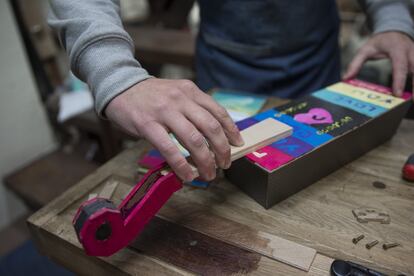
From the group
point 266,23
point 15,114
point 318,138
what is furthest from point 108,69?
point 15,114

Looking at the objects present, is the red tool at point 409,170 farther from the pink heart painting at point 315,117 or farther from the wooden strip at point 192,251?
the wooden strip at point 192,251

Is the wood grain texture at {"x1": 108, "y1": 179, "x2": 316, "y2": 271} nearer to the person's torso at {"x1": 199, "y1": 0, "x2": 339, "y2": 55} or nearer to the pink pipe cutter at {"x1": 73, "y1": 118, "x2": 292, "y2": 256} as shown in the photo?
the pink pipe cutter at {"x1": 73, "y1": 118, "x2": 292, "y2": 256}

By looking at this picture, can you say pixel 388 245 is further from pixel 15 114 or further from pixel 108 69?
pixel 15 114

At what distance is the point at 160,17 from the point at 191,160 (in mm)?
1291

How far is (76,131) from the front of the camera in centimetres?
152

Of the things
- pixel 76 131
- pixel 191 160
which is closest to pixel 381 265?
pixel 191 160

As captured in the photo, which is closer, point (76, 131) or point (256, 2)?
point (256, 2)

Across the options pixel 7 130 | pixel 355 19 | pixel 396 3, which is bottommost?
pixel 7 130

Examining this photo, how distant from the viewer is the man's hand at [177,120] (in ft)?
1.28

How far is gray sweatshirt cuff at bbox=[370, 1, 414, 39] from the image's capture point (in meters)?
0.66

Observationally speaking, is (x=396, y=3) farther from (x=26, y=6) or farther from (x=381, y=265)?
(x=26, y=6)

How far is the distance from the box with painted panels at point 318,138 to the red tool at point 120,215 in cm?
11

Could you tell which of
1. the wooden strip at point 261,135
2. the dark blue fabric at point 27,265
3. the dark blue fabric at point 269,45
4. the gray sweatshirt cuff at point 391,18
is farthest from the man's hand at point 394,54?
the dark blue fabric at point 27,265

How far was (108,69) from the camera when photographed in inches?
16.8
